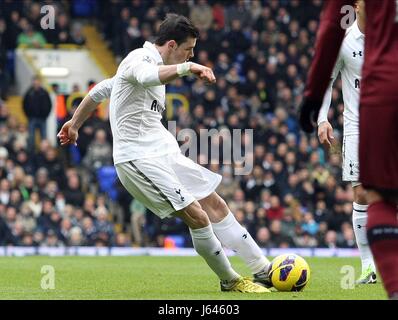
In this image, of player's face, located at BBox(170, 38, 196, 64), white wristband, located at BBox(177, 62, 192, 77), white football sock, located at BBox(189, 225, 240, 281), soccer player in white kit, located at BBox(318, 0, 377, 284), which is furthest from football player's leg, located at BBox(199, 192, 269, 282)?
white wristband, located at BBox(177, 62, 192, 77)

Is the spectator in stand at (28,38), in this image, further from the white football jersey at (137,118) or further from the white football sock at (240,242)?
the white football sock at (240,242)

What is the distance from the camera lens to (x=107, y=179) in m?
20.9

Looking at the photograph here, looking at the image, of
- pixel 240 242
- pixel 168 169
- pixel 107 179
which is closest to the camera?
pixel 168 169

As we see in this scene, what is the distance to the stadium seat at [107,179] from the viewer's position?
2081 cm

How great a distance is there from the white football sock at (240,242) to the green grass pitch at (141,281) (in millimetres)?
421

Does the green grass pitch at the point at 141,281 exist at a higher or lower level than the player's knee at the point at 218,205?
lower

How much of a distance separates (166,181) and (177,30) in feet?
4.14

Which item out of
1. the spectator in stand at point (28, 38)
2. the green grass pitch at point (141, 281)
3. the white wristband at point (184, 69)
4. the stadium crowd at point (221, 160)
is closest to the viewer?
the white wristband at point (184, 69)

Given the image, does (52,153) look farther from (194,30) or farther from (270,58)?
(194,30)

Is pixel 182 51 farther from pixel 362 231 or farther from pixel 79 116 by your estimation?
pixel 362 231

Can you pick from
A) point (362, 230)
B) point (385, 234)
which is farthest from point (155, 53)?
point (385, 234)

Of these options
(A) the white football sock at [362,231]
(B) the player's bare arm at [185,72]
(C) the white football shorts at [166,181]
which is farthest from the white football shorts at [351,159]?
(B) the player's bare arm at [185,72]

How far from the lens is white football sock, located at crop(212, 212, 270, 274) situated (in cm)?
890
